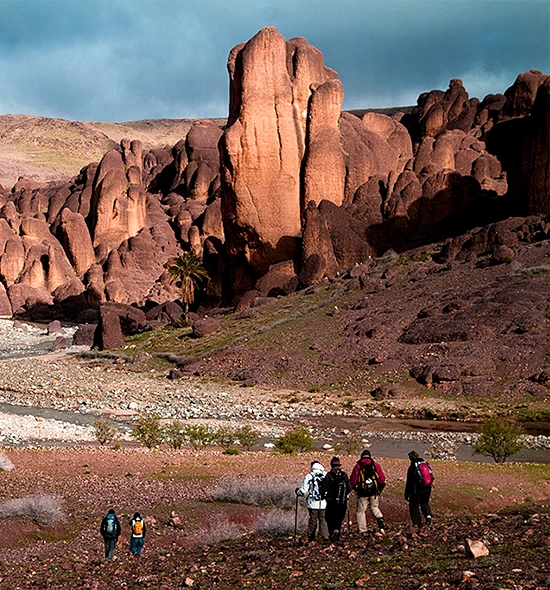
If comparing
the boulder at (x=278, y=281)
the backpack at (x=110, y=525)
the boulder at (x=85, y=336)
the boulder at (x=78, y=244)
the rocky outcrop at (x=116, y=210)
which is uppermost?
the rocky outcrop at (x=116, y=210)

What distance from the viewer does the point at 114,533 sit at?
41.2 ft

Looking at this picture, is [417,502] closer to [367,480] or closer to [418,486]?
[418,486]

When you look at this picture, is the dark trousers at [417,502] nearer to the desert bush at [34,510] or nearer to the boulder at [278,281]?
the desert bush at [34,510]

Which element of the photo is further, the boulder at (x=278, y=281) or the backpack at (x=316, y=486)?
the boulder at (x=278, y=281)

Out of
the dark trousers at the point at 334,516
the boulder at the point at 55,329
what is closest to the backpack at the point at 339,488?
the dark trousers at the point at 334,516

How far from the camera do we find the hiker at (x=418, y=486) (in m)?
13.6

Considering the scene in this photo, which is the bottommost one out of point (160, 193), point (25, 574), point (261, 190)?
point (25, 574)

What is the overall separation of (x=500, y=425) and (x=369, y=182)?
44.2m

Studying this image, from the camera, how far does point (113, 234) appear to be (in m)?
112

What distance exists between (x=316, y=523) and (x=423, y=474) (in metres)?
2.09

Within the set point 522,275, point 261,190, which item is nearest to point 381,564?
point 522,275

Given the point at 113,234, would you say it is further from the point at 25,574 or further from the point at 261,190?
the point at 25,574

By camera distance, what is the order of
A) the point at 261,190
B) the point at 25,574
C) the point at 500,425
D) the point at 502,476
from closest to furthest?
the point at 25,574 < the point at 502,476 < the point at 500,425 < the point at 261,190

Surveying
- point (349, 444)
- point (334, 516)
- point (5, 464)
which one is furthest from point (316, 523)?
point (349, 444)
